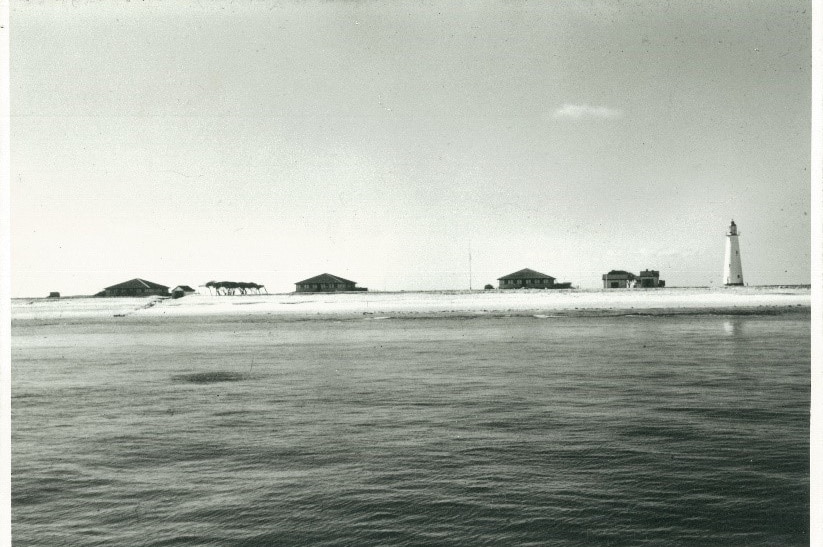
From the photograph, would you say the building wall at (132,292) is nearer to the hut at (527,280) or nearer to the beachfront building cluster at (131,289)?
the beachfront building cluster at (131,289)

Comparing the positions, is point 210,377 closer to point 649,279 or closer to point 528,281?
point 528,281

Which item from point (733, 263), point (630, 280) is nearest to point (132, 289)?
point (630, 280)

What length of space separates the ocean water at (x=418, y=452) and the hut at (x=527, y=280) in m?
69.2

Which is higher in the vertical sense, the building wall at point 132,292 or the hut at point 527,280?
the hut at point 527,280

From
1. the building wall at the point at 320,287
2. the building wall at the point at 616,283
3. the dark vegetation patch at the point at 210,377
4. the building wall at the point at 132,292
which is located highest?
the building wall at the point at 616,283

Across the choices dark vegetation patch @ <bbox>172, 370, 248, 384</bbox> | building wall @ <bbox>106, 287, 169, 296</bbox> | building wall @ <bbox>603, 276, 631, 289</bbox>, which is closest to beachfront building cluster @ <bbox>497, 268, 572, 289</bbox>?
building wall @ <bbox>603, 276, 631, 289</bbox>

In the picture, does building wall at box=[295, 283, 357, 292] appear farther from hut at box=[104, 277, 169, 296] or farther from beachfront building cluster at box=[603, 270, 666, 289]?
beachfront building cluster at box=[603, 270, 666, 289]

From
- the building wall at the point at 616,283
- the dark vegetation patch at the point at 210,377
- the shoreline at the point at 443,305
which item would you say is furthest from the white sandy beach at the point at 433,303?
the dark vegetation patch at the point at 210,377

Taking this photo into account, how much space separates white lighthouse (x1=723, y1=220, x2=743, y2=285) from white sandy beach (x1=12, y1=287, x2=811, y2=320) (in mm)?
2313

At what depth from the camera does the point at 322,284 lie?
97.2 meters

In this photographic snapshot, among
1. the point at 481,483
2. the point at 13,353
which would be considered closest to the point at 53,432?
the point at 481,483

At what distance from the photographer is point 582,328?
4000 centimetres

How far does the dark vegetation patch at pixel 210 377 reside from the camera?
20.5 metres

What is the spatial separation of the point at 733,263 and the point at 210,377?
7982 centimetres
